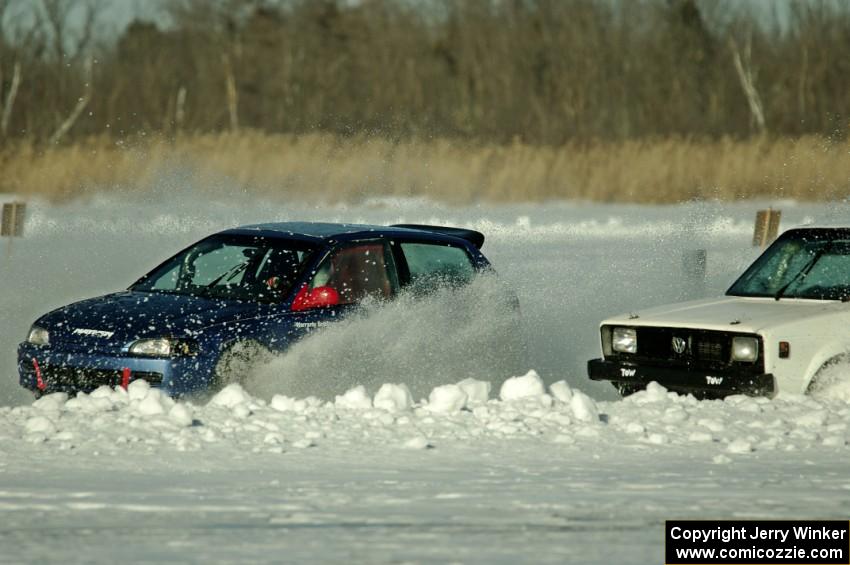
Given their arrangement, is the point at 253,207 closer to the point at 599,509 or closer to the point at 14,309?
the point at 14,309

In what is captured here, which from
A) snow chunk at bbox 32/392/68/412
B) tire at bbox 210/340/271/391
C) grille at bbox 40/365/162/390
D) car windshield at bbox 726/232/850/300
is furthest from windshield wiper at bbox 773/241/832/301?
snow chunk at bbox 32/392/68/412

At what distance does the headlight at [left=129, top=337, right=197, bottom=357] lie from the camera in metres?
9.62

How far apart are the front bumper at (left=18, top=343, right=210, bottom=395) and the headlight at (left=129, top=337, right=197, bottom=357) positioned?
2.0 inches

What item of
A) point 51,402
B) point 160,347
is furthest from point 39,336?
point 51,402

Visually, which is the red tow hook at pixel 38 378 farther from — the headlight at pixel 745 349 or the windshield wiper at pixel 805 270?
the windshield wiper at pixel 805 270

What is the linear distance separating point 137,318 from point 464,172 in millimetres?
20962

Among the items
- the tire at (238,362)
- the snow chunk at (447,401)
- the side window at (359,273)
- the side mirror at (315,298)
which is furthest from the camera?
the side window at (359,273)

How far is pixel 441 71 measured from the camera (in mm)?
61906

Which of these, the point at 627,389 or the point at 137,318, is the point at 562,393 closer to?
the point at 627,389

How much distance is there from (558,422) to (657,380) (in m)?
1.46

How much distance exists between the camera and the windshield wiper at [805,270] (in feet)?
35.7

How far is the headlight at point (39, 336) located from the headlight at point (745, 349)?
459 cm

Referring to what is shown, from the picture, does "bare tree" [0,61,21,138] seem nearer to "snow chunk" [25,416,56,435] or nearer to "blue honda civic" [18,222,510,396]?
"blue honda civic" [18,222,510,396]

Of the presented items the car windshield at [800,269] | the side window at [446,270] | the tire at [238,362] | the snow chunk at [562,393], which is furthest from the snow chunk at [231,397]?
the car windshield at [800,269]
